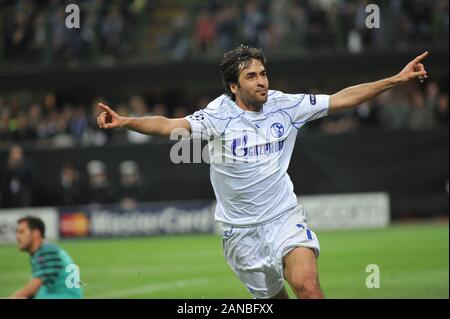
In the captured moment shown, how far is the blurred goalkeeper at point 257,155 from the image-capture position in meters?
8.30

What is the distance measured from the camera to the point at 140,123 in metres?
7.88

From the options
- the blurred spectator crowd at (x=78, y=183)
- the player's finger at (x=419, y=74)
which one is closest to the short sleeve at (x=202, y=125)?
the player's finger at (x=419, y=74)

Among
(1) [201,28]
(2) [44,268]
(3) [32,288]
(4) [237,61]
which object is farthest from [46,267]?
(1) [201,28]

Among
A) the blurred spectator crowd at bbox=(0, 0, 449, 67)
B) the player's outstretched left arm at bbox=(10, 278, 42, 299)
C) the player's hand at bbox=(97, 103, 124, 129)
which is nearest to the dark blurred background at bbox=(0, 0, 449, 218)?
the blurred spectator crowd at bbox=(0, 0, 449, 67)

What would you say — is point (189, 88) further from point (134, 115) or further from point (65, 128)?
point (65, 128)

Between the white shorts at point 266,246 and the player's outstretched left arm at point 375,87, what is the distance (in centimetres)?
105

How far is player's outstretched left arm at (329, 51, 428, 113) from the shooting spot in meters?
8.25

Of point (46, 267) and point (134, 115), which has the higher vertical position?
point (134, 115)

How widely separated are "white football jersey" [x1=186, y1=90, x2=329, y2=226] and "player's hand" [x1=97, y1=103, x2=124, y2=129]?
0.84m

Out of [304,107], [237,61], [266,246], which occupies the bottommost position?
[266,246]

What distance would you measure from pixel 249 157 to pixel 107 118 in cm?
138

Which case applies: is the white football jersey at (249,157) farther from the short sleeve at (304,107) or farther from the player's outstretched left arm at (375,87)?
the player's outstretched left arm at (375,87)

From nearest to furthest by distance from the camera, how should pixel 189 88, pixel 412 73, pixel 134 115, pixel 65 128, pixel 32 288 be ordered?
pixel 412 73, pixel 32 288, pixel 134 115, pixel 65 128, pixel 189 88

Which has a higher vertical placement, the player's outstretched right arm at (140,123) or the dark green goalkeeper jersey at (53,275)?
the player's outstretched right arm at (140,123)
